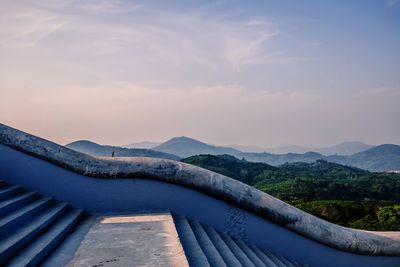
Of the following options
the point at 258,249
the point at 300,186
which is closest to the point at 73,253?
the point at 258,249

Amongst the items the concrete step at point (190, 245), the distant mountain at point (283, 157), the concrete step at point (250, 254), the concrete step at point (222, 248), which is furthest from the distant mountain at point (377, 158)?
the concrete step at point (190, 245)

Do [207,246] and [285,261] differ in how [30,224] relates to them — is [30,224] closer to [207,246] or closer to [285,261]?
[207,246]

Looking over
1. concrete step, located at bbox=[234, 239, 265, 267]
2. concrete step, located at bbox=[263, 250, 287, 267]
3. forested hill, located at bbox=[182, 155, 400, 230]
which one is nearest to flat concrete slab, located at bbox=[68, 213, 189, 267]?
concrete step, located at bbox=[234, 239, 265, 267]

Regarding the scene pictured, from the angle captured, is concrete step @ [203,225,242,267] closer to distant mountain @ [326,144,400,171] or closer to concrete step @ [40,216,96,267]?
concrete step @ [40,216,96,267]

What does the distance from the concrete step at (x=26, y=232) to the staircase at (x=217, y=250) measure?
134cm

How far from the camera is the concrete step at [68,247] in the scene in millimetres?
3420

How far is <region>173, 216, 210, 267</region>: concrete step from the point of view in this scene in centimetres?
359

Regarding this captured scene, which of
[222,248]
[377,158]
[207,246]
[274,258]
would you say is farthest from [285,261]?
[377,158]

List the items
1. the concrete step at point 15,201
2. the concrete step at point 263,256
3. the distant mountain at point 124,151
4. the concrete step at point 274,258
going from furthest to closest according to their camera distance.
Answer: the distant mountain at point 124,151 < the concrete step at point 274,258 < the concrete step at point 263,256 < the concrete step at point 15,201

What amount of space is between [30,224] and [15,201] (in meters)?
0.50

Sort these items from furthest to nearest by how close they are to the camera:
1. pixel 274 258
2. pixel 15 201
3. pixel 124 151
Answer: pixel 124 151 → pixel 274 258 → pixel 15 201

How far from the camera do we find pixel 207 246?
171 inches

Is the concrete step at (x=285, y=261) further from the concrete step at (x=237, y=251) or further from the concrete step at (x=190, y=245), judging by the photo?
the concrete step at (x=190, y=245)

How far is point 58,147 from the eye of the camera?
210 inches
